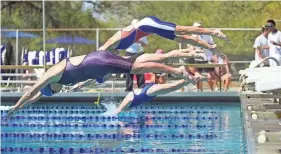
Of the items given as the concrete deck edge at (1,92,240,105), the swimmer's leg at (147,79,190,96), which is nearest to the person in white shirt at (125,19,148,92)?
the concrete deck edge at (1,92,240,105)

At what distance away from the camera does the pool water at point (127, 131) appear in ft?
22.6

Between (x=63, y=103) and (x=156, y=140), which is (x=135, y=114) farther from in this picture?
(x=156, y=140)

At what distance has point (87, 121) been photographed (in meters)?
10.0

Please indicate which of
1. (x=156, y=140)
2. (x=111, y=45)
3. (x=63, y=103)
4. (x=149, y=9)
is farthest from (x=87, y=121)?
(x=149, y=9)

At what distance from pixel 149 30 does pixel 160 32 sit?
0.47ft

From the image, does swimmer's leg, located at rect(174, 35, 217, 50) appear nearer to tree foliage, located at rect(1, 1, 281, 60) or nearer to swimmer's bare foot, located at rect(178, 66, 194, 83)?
swimmer's bare foot, located at rect(178, 66, 194, 83)

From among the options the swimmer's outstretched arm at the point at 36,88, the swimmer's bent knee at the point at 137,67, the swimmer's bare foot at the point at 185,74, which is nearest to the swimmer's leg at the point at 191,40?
the swimmer's bare foot at the point at 185,74

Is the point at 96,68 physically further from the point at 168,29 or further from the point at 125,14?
the point at 125,14

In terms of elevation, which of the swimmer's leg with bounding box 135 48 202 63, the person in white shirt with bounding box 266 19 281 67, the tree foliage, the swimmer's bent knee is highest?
the tree foliage

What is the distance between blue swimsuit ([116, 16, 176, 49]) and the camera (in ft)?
26.2

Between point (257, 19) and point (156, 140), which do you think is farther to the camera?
point (257, 19)

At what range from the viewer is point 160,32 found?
8070mm

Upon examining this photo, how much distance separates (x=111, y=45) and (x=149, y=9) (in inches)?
874

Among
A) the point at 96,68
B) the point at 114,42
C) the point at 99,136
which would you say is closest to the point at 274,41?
the point at 114,42
